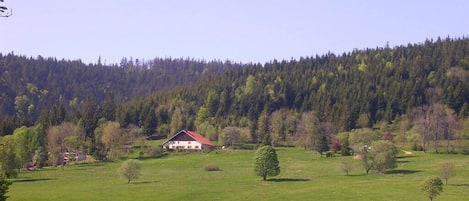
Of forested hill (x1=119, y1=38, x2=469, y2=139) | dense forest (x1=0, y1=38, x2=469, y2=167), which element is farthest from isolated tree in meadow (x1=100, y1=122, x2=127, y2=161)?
forested hill (x1=119, y1=38, x2=469, y2=139)

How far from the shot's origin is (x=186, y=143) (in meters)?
134

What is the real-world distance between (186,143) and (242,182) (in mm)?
62280

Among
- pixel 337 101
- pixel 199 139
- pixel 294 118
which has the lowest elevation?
pixel 199 139

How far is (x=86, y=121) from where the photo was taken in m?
152

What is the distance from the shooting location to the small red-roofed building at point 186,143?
438 ft

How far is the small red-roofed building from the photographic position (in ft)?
438

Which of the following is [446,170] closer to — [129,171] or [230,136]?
[129,171]

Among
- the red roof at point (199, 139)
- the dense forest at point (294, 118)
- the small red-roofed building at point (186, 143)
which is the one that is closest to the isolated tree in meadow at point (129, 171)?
the dense forest at point (294, 118)

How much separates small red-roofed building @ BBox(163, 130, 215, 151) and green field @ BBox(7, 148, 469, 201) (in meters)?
28.8

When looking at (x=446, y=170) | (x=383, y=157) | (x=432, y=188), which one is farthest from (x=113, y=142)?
(x=432, y=188)

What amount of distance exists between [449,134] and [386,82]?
74.0 m

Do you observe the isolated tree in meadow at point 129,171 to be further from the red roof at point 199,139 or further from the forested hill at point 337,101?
the forested hill at point 337,101

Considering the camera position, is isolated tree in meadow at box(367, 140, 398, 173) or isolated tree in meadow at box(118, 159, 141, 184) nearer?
isolated tree in meadow at box(118, 159, 141, 184)

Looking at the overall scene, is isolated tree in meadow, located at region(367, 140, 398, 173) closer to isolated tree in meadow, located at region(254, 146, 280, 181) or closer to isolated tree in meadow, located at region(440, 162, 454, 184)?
isolated tree in meadow, located at region(440, 162, 454, 184)
